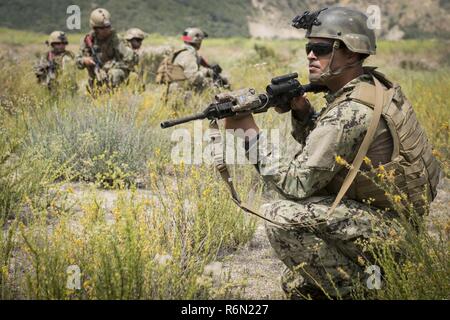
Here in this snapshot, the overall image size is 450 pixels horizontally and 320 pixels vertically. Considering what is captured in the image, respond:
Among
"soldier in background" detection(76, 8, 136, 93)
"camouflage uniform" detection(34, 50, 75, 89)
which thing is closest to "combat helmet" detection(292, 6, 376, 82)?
"soldier in background" detection(76, 8, 136, 93)

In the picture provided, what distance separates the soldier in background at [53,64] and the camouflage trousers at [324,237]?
5924 mm

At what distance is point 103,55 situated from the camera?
10023 millimetres

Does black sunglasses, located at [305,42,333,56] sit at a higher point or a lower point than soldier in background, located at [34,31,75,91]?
lower

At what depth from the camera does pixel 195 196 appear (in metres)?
3.83

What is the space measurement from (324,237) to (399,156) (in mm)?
583

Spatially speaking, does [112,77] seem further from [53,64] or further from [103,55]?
[53,64]

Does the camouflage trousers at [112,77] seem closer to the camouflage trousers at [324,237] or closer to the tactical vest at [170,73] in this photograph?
the tactical vest at [170,73]

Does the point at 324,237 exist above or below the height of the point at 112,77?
below

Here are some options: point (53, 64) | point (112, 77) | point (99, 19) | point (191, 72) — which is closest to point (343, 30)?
point (191, 72)

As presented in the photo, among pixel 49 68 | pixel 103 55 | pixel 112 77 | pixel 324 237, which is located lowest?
pixel 324 237

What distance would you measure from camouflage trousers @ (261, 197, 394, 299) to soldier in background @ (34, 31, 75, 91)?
5.92 metres

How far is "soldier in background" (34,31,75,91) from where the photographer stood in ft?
31.6

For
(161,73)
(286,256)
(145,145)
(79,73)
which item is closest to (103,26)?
(161,73)

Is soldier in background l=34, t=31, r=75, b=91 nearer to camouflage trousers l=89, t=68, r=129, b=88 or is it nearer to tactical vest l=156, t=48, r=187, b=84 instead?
camouflage trousers l=89, t=68, r=129, b=88
